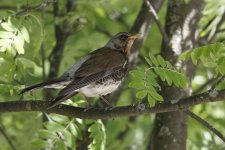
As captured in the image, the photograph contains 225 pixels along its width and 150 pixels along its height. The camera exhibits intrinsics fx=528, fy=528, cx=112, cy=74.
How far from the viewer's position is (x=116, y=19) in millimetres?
8805

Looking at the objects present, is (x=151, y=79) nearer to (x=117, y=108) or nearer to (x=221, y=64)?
(x=117, y=108)

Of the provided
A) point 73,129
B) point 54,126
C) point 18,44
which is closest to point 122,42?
point 73,129

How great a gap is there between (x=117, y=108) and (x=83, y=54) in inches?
132

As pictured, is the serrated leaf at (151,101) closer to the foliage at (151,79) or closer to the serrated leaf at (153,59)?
the foliage at (151,79)

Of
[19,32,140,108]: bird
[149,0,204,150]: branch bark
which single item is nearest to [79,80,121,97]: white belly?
[19,32,140,108]: bird

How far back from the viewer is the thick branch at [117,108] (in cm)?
404

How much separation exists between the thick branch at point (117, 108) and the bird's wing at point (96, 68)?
0.77ft

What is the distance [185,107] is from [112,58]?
6.63ft

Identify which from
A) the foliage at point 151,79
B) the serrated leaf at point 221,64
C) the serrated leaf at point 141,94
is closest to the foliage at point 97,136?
the foliage at point 151,79

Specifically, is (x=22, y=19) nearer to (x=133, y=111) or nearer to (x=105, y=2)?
(x=133, y=111)

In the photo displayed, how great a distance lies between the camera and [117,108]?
14.7 feet

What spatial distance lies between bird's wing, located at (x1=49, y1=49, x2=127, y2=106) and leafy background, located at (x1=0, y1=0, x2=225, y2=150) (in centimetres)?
24

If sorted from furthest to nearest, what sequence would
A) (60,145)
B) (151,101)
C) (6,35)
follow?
(60,145)
(6,35)
(151,101)

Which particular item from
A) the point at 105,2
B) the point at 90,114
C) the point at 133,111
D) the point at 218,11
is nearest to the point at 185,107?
the point at 133,111
